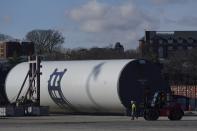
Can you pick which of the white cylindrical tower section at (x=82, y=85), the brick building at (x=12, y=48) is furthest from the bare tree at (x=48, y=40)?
the white cylindrical tower section at (x=82, y=85)

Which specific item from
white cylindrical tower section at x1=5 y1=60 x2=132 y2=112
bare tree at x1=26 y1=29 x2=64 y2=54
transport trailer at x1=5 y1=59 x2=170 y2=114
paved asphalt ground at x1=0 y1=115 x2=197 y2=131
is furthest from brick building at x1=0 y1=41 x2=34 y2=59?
paved asphalt ground at x1=0 y1=115 x2=197 y2=131

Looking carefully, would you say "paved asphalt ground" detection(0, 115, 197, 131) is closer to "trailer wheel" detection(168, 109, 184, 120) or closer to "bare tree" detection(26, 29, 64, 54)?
"trailer wheel" detection(168, 109, 184, 120)

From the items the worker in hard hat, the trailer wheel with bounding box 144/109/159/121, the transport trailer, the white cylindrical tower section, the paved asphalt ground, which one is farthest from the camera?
the white cylindrical tower section

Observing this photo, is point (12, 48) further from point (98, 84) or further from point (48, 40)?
point (98, 84)

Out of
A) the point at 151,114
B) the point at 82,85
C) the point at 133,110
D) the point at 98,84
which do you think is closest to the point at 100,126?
the point at 151,114

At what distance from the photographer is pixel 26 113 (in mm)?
54969

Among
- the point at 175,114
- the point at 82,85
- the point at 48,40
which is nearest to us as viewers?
the point at 175,114

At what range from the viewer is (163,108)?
1821 inches

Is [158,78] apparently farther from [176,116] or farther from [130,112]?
[176,116]

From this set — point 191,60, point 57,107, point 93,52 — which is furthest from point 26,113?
point 93,52

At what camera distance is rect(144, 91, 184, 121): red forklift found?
149 feet

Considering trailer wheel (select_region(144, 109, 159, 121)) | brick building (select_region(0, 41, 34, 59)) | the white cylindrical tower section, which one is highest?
brick building (select_region(0, 41, 34, 59))

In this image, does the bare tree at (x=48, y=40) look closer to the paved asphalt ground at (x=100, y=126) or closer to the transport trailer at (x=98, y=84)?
the transport trailer at (x=98, y=84)

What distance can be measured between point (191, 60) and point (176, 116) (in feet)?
264
